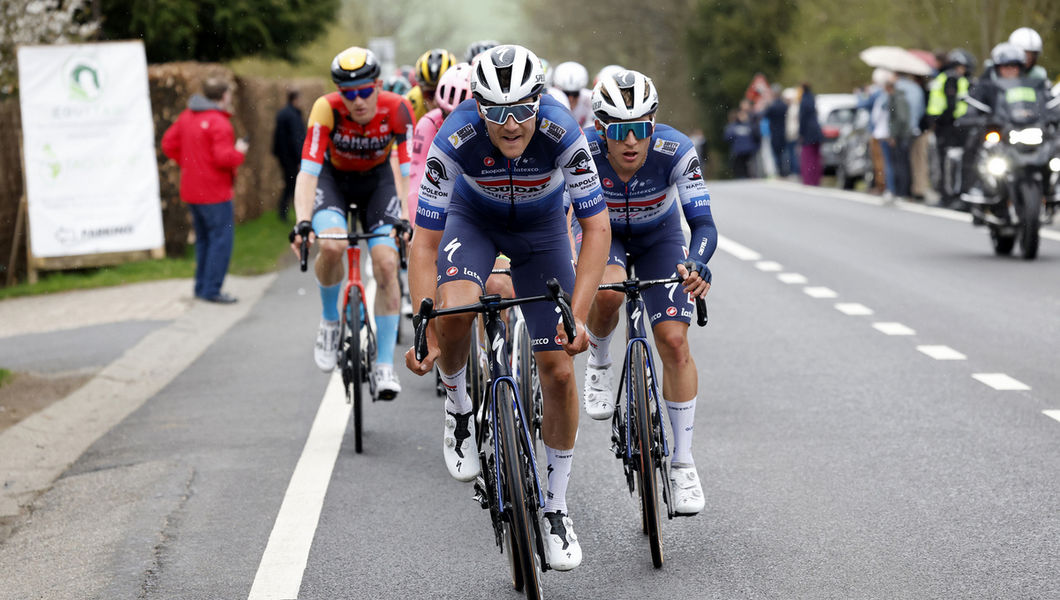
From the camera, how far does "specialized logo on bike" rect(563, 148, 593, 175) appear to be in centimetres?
559

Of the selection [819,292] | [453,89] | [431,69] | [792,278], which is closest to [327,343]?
[453,89]

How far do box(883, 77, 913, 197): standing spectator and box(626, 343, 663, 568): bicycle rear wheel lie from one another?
19.4 m

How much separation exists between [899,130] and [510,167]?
65.2 feet

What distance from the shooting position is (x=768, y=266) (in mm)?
17031

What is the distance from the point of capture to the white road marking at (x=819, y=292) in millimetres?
14211

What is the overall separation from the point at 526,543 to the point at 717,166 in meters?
58.3

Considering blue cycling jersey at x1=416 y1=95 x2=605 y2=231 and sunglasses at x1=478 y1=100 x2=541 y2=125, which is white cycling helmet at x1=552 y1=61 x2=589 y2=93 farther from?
sunglasses at x1=478 y1=100 x2=541 y2=125

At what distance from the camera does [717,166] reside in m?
62.6

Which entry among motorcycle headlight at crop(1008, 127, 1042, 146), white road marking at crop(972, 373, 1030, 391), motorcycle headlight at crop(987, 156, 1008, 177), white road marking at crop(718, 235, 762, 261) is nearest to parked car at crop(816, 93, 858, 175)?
white road marking at crop(718, 235, 762, 261)

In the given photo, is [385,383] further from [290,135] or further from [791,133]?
[791,133]

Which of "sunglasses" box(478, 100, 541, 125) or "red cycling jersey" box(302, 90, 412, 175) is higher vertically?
"sunglasses" box(478, 100, 541, 125)

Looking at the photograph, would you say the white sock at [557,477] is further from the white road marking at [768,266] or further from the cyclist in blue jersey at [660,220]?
the white road marking at [768,266]

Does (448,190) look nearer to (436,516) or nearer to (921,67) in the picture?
(436,516)

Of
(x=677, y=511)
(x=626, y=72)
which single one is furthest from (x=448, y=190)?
(x=677, y=511)
